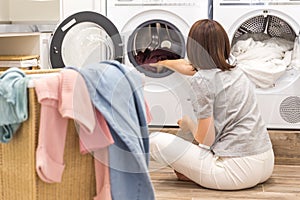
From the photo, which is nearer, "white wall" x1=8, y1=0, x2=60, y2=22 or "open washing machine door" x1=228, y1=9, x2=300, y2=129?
"open washing machine door" x1=228, y1=9, x2=300, y2=129

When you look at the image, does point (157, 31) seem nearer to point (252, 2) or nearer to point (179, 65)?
point (179, 65)

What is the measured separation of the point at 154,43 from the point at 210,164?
0.91 metres

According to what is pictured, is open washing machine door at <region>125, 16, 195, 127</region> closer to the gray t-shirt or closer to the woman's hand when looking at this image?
the woman's hand

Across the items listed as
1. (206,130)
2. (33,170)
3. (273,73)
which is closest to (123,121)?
(33,170)

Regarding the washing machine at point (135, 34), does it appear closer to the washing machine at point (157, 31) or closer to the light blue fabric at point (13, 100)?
the washing machine at point (157, 31)

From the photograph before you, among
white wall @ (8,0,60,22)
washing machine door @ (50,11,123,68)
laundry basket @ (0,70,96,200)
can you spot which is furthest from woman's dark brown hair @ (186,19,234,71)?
white wall @ (8,0,60,22)

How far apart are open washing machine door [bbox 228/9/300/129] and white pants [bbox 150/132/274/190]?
505mm

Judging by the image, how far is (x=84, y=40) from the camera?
3049 mm

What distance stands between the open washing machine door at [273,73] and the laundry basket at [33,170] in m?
1.51

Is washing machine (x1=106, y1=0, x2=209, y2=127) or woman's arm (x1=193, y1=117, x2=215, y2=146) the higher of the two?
washing machine (x1=106, y1=0, x2=209, y2=127)

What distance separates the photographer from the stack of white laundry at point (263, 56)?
2795 millimetres

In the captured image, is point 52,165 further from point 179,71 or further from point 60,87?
point 179,71

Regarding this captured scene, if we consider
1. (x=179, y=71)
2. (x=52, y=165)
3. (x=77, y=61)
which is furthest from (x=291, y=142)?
(x=52, y=165)

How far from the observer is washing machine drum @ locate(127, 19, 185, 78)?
114 inches
